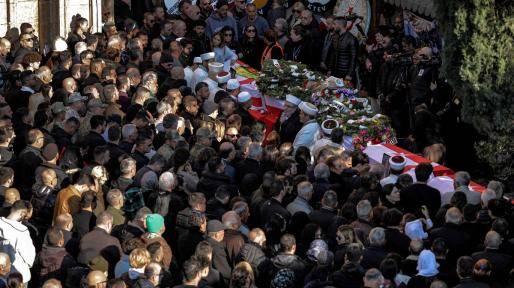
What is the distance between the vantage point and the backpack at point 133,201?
1495 cm

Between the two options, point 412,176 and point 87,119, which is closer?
point 412,176

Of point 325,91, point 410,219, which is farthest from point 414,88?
point 410,219

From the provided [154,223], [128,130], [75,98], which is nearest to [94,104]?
[75,98]

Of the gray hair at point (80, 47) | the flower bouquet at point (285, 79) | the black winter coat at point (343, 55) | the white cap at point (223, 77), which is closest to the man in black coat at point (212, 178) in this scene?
the flower bouquet at point (285, 79)

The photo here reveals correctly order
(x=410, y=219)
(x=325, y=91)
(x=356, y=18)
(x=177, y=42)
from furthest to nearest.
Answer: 1. (x=356, y=18)
2. (x=177, y=42)
3. (x=325, y=91)
4. (x=410, y=219)

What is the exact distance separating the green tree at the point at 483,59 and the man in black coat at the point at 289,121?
3.23m

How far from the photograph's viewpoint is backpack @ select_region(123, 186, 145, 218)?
49.1 ft

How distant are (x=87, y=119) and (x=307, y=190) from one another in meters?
4.21

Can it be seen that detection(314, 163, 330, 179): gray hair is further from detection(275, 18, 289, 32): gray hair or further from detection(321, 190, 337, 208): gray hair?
detection(275, 18, 289, 32): gray hair

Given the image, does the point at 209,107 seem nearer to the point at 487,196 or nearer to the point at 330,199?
the point at 330,199

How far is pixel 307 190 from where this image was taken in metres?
14.9

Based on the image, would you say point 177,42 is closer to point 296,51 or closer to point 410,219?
point 296,51

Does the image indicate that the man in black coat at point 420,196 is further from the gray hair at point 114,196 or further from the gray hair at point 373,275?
the gray hair at point 114,196

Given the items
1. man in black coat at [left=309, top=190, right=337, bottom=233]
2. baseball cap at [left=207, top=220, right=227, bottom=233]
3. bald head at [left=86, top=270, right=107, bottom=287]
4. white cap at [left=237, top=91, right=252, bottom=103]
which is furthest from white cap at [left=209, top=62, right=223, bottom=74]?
bald head at [left=86, top=270, right=107, bottom=287]
